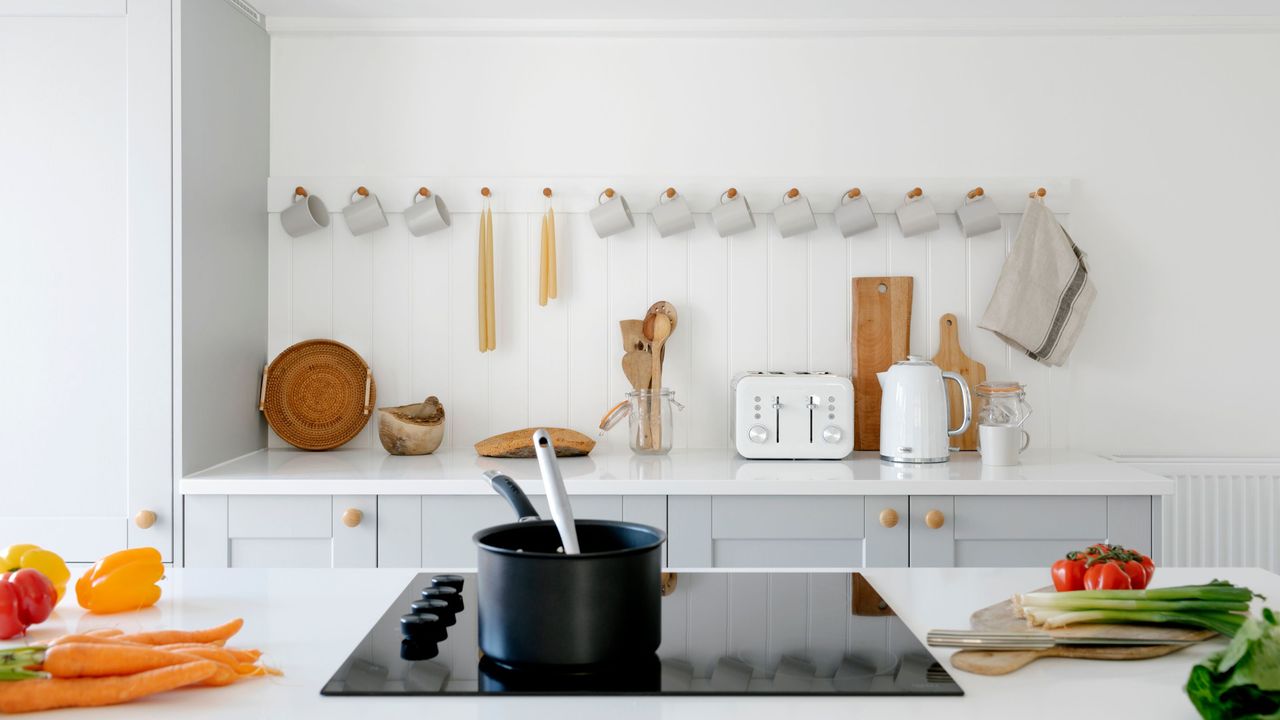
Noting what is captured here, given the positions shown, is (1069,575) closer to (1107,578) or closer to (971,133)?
(1107,578)

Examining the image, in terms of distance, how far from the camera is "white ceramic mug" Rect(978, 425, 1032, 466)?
2547 millimetres

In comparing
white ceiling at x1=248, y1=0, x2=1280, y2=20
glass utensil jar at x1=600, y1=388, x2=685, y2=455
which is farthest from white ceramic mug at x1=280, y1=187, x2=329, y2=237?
glass utensil jar at x1=600, y1=388, x2=685, y2=455

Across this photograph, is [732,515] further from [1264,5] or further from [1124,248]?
[1264,5]

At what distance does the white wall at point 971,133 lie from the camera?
293 cm

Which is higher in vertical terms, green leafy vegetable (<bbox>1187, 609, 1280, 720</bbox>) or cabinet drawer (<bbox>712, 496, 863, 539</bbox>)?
green leafy vegetable (<bbox>1187, 609, 1280, 720</bbox>)

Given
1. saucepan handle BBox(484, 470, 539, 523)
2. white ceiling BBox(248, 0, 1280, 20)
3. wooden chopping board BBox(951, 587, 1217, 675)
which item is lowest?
wooden chopping board BBox(951, 587, 1217, 675)

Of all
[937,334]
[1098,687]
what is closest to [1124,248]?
[937,334]

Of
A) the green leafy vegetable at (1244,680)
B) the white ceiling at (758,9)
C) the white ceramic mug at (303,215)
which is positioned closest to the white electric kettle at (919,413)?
the white ceiling at (758,9)

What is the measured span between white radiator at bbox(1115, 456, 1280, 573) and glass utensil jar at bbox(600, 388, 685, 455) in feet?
4.52

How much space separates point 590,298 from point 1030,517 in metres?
1.32

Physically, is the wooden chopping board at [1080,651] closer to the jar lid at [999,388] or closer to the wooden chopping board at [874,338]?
the jar lid at [999,388]

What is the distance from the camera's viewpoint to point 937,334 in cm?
294

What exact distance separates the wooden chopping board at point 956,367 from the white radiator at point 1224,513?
0.53 metres

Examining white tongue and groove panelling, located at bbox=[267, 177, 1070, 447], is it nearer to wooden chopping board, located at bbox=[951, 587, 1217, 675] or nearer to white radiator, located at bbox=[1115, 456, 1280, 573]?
white radiator, located at bbox=[1115, 456, 1280, 573]
